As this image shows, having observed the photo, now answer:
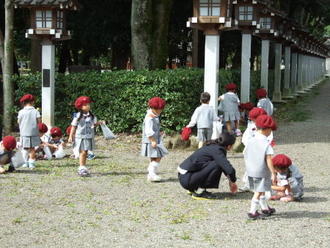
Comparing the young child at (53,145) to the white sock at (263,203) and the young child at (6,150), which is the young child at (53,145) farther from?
the white sock at (263,203)

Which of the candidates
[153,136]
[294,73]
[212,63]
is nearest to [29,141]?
[153,136]

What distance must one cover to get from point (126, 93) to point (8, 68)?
317cm

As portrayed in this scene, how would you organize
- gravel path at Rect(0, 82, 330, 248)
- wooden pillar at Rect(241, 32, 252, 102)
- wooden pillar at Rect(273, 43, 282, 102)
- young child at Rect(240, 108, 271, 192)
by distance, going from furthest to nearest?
1. wooden pillar at Rect(273, 43, 282, 102)
2. wooden pillar at Rect(241, 32, 252, 102)
3. young child at Rect(240, 108, 271, 192)
4. gravel path at Rect(0, 82, 330, 248)

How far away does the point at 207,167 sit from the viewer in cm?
877

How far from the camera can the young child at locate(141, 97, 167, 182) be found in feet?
32.9

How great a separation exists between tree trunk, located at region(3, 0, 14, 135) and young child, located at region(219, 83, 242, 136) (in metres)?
5.56

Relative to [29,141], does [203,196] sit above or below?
below

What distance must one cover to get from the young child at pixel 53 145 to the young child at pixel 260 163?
6.06m

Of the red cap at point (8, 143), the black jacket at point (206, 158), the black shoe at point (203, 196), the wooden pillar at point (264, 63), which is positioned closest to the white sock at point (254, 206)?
the black jacket at point (206, 158)

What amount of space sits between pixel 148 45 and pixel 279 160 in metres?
10.6

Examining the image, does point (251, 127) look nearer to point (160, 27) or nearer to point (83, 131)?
point (83, 131)

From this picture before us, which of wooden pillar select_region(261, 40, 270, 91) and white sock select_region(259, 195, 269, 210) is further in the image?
wooden pillar select_region(261, 40, 270, 91)


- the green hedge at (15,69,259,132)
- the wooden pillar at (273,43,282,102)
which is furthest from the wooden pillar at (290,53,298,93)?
the green hedge at (15,69,259,132)

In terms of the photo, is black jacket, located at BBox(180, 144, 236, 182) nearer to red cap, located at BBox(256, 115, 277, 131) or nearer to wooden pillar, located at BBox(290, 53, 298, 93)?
red cap, located at BBox(256, 115, 277, 131)
